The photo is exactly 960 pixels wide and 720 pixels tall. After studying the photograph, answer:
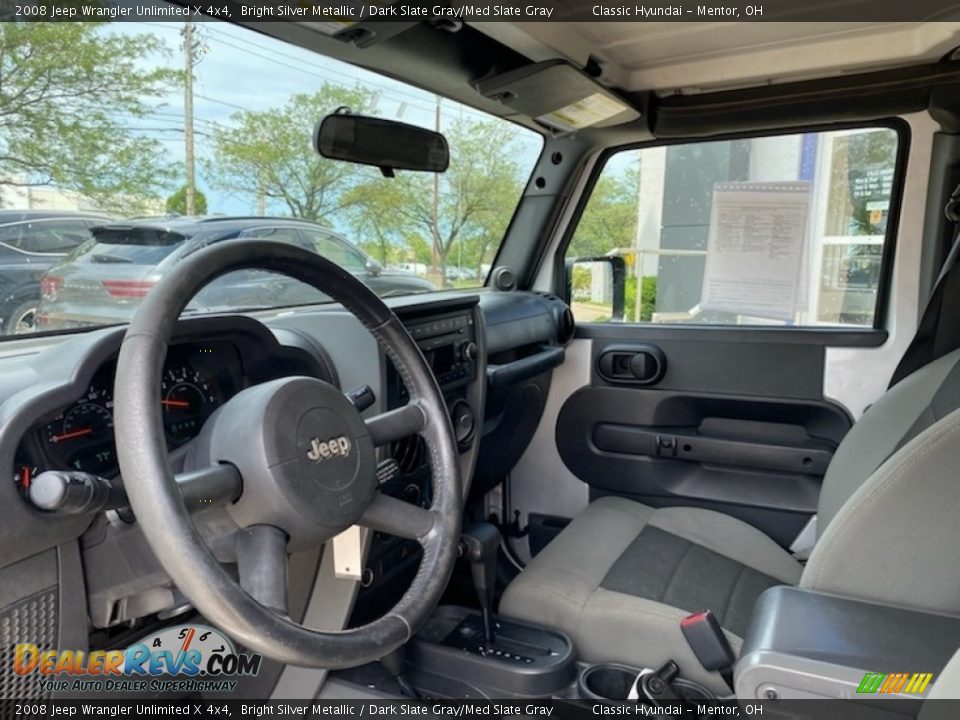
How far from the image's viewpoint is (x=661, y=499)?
2.46m

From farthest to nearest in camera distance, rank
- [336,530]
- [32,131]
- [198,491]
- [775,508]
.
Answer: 1. [775,508]
2. [32,131]
3. [336,530]
4. [198,491]

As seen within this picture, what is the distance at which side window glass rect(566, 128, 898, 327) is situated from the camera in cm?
227

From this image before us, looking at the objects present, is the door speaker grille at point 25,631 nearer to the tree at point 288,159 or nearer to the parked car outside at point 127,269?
the parked car outside at point 127,269

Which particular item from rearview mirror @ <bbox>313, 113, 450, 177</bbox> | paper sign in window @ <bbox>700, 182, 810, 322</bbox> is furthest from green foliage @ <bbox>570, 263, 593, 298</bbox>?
rearview mirror @ <bbox>313, 113, 450, 177</bbox>

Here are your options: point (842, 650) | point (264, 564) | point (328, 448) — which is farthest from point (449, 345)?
point (842, 650)

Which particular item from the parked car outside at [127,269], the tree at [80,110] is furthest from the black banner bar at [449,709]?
the tree at [80,110]

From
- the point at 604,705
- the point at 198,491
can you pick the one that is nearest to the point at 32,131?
the point at 198,491

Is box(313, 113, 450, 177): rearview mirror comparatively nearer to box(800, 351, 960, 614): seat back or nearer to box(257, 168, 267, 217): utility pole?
box(257, 168, 267, 217): utility pole

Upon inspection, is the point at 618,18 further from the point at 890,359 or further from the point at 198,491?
the point at 198,491

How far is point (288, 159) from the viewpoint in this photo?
6.20ft

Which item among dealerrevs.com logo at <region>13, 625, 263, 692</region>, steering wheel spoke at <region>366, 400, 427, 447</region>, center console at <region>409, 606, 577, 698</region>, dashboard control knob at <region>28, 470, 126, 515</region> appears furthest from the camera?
center console at <region>409, 606, 577, 698</region>

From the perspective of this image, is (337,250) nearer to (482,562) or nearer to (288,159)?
(288,159)

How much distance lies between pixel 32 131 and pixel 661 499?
2.07 m

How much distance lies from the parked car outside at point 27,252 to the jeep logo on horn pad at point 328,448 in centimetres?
71
